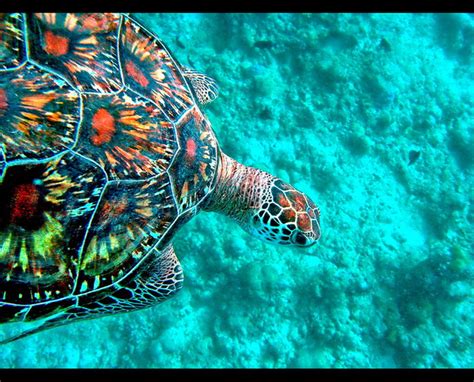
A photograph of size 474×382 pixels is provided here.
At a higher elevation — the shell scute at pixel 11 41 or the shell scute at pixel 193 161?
the shell scute at pixel 11 41

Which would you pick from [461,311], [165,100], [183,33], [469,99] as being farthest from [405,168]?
[165,100]

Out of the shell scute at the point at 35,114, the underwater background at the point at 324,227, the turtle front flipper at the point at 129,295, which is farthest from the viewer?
the underwater background at the point at 324,227

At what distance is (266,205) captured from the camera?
2.79 meters

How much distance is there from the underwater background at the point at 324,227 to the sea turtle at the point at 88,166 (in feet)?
7.07

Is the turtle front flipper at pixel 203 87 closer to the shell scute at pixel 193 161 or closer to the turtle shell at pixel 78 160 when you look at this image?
the shell scute at pixel 193 161

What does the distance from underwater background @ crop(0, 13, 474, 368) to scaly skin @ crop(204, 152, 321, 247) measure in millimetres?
1665

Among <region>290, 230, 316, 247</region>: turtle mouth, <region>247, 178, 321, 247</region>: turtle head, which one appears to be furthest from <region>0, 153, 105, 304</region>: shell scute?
A: <region>290, 230, 316, 247</region>: turtle mouth

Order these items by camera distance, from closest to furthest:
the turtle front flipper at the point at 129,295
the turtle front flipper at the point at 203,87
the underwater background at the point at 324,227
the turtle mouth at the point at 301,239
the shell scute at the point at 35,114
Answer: the shell scute at the point at 35,114 < the turtle front flipper at the point at 129,295 < the turtle mouth at the point at 301,239 < the turtle front flipper at the point at 203,87 < the underwater background at the point at 324,227

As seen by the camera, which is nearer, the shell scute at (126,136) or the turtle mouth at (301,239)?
the shell scute at (126,136)

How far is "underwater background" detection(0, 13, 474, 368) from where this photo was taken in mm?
4312

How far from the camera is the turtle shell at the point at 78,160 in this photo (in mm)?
1486

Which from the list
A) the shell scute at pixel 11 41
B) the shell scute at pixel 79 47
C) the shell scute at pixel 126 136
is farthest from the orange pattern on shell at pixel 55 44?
the shell scute at pixel 126 136

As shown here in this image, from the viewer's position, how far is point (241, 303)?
443cm

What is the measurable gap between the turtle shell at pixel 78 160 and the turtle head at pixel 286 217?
0.89 metres
